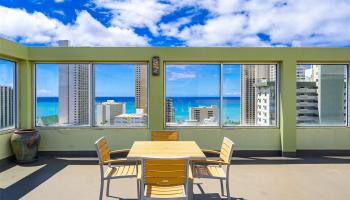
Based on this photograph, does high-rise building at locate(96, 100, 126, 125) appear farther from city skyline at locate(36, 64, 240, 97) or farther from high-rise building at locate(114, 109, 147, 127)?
city skyline at locate(36, 64, 240, 97)

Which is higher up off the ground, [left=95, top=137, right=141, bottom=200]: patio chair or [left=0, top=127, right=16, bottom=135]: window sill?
[left=0, top=127, right=16, bottom=135]: window sill

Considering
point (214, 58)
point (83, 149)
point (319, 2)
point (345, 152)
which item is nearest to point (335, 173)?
point (345, 152)

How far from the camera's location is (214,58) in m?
5.84

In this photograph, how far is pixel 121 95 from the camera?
6.17 m

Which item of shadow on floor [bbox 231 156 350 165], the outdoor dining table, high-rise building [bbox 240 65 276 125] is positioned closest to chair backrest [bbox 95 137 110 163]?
the outdoor dining table

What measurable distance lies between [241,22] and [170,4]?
2379mm

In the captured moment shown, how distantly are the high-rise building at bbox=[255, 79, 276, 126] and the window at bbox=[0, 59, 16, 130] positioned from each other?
5645 millimetres

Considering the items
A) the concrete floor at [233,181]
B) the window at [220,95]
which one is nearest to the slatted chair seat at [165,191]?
the concrete floor at [233,181]

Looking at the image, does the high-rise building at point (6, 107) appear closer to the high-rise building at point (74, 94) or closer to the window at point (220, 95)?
the high-rise building at point (74, 94)

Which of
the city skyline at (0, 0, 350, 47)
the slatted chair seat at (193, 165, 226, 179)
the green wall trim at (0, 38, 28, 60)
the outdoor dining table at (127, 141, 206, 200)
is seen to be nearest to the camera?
the outdoor dining table at (127, 141, 206, 200)

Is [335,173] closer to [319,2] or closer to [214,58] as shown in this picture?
[214,58]

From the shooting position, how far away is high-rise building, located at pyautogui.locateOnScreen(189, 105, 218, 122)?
6141 millimetres

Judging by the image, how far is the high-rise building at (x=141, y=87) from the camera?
6062 millimetres

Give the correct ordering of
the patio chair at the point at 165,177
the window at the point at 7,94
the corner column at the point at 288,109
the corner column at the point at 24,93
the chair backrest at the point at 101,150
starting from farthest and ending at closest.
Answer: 1. the corner column at the point at 288,109
2. the corner column at the point at 24,93
3. the window at the point at 7,94
4. the chair backrest at the point at 101,150
5. the patio chair at the point at 165,177
